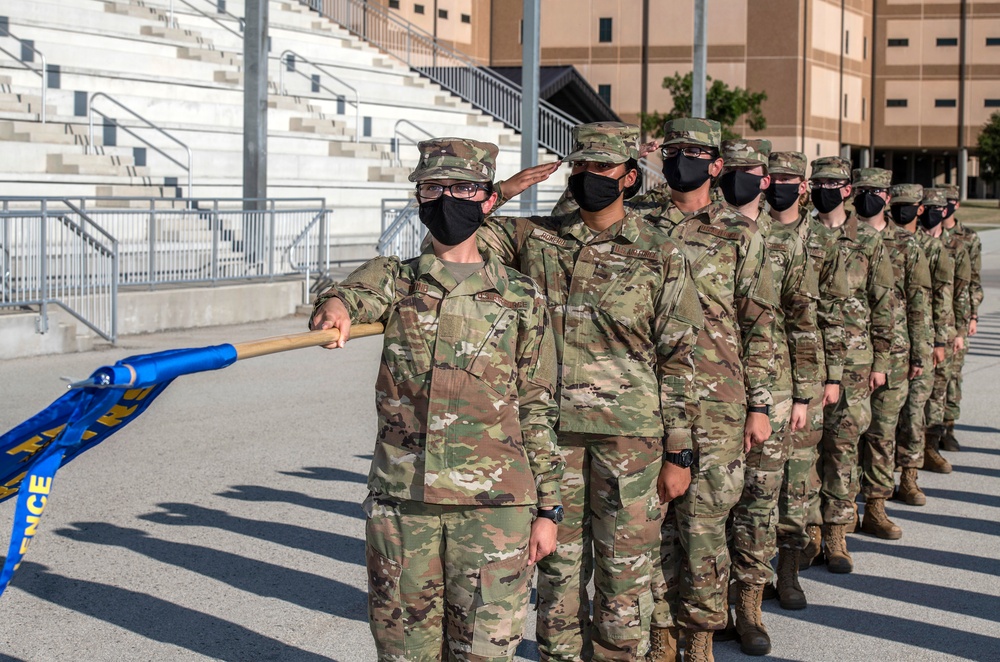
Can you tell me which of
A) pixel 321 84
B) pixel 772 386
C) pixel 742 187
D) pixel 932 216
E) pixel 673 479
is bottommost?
pixel 673 479

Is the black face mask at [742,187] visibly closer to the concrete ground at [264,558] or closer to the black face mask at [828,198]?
the black face mask at [828,198]

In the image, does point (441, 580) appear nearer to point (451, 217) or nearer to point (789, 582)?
point (451, 217)

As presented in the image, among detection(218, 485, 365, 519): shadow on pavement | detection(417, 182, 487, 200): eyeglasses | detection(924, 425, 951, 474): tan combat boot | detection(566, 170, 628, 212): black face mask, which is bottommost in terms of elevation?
detection(218, 485, 365, 519): shadow on pavement

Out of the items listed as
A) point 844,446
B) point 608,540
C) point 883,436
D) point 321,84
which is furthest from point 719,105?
point 608,540

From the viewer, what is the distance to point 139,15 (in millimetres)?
27172

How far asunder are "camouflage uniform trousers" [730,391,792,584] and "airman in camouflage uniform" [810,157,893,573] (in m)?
1.33

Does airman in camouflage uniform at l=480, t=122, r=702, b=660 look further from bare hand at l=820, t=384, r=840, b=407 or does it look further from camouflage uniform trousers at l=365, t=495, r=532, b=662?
bare hand at l=820, t=384, r=840, b=407

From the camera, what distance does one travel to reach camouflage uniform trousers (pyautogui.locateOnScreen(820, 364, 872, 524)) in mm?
7199

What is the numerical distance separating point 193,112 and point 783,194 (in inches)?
770

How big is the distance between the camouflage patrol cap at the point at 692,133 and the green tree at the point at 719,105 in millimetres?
44101

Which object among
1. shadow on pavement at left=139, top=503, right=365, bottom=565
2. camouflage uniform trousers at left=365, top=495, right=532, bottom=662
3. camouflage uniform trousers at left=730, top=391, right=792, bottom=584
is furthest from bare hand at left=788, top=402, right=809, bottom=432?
camouflage uniform trousers at left=365, top=495, right=532, bottom=662

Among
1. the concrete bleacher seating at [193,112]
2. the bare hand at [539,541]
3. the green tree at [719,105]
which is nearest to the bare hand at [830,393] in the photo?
the bare hand at [539,541]

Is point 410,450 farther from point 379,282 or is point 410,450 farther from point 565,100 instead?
point 565,100

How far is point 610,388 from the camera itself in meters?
4.69
